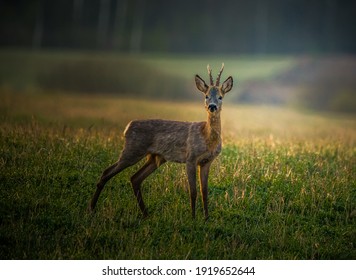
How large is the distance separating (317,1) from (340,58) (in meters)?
4.01

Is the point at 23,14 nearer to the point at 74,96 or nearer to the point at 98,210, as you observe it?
the point at 74,96

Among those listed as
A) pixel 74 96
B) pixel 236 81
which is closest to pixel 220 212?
pixel 74 96

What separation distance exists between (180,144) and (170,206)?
0.97m

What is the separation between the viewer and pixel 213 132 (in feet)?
31.2

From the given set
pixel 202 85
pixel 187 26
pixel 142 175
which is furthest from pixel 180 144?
pixel 187 26

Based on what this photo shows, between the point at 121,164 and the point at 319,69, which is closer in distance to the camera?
the point at 121,164

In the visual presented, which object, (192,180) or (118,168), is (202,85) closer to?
(192,180)

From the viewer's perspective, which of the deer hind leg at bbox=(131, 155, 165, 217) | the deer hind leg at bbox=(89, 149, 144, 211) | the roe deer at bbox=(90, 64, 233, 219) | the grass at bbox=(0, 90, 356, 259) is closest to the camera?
the grass at bbox=(0, 90, 356, 259)

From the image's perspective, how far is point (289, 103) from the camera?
35.0 metres

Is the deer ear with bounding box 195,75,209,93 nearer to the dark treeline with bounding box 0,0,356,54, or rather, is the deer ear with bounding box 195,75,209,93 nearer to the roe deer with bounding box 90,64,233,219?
the roe deer with bounding box 90,64,233,219

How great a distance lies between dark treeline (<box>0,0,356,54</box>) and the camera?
39.7 meters

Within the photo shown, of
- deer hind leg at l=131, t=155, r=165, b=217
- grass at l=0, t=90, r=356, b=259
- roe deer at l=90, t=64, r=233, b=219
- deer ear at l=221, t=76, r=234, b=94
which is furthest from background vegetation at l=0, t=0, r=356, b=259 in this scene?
deer ear at l=221, t=76, r=234, b=94

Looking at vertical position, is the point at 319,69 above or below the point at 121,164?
above

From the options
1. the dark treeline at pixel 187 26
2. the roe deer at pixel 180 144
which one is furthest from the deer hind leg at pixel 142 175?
the dark treeline at pixel 187 26
